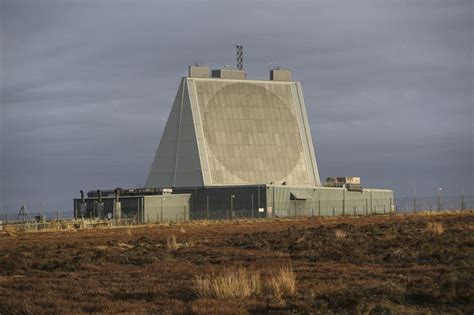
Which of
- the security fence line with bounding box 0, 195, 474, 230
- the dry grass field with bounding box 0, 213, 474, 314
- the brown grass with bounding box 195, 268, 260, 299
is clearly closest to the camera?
the dry grass field with bounding box 0, 213, 474, 314

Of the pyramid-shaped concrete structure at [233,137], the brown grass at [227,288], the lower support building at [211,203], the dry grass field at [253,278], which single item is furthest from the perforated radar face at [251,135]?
the brown grass at [227,288]

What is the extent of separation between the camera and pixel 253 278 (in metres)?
19.5

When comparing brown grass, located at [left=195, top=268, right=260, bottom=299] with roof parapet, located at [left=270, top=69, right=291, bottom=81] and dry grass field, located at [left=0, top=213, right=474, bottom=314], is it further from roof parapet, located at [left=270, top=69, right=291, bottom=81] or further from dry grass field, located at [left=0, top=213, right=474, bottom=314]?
roof parapet, located at [left=270, top=69, right=291, bottom=81]

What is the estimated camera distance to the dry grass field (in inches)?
673

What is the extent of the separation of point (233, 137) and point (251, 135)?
2.45 metres

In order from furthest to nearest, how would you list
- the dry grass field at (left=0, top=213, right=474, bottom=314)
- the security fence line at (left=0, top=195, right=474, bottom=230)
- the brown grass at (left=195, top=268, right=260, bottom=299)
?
the security fence line at (left=0, top=195, right=474, bottom=230), the brown grass at (left=195, top=268, right=260, bottom=299), the dry grass field at (left=0, top=213, right=474, bottom=314)

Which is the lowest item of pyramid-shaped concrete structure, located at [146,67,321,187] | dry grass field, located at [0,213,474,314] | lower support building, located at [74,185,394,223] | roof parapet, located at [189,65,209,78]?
dry grass field, located at [0,213,474,314]

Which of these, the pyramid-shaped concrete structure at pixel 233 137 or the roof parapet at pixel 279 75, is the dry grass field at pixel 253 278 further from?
the roof parapet at pixel 279 75

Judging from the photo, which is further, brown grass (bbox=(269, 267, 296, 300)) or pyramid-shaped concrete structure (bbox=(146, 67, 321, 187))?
pyramid-shaped concrete structure (bbox=(146, 67, 321, 187))

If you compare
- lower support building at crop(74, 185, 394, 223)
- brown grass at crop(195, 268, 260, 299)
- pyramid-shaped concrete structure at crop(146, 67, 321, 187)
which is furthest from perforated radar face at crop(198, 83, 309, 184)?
brown grass at crop(195, 268, 260, 299)

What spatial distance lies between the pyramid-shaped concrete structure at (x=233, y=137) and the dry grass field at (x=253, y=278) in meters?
58.2

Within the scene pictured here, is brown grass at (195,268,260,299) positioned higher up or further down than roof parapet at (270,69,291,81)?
further down

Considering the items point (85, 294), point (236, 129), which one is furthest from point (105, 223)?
point (85, 294)

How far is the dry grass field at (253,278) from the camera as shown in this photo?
673 inches
